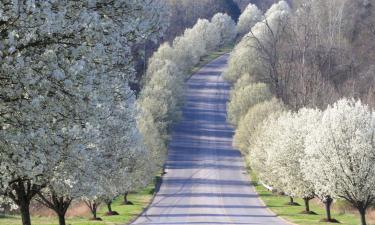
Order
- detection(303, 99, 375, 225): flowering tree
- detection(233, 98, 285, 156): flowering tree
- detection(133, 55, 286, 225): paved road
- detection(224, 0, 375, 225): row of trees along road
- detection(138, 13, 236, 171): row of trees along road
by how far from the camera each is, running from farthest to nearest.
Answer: detection(233, 98, 285, 156): flowering tree → detection(138, 13, 236, 171): row of trees along road → detection(133, 55, 286, 225): paved road → detection(224, 0, 375, 225): row of trees along road → detection(303, 99, 375, 225): flowering tree

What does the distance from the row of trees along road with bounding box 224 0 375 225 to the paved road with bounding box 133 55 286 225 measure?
16.1ft

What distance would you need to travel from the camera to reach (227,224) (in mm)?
51375

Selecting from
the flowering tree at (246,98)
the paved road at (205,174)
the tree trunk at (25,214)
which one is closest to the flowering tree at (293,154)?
the paved road at (205,174)

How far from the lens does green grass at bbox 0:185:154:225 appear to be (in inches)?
1938

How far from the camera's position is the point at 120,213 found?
2510 inches

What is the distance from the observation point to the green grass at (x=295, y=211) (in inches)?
2105

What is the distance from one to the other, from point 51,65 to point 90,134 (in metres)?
5.55

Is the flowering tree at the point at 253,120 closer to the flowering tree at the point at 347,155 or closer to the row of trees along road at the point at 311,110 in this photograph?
the row of trees along road at the point at 311,110

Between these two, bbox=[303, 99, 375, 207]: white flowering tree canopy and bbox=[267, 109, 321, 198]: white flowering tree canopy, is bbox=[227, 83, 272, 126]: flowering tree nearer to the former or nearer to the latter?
bbox=[267, 109, 321, 198]: white flowering tree canopy

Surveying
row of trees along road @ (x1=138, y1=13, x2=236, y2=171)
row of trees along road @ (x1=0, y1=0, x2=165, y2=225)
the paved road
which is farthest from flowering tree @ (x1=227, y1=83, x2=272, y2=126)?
row of trees along road @ (x1=0, y1=0, x2=165, y2=225)

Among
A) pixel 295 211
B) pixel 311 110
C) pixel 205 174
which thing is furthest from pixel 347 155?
pixel 205 174

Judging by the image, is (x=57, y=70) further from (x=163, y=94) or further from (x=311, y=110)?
(x=163, y=94)

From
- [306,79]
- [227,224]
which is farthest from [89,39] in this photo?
[306,79]

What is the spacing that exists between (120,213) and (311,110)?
22.5 meters
